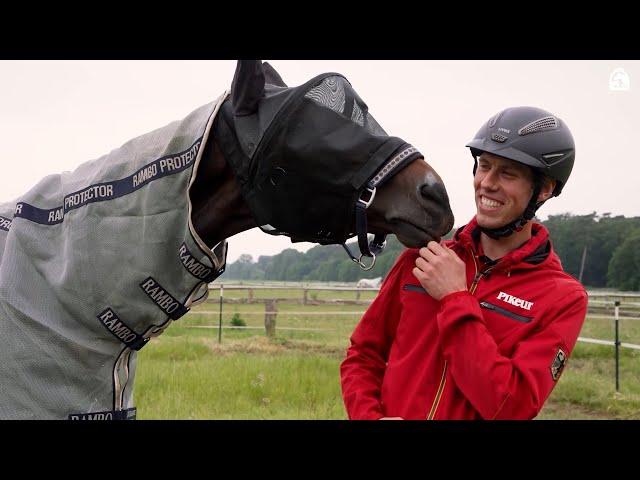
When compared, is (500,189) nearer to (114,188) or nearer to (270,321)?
(114,188)

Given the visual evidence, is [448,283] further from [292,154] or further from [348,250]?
[292,154]

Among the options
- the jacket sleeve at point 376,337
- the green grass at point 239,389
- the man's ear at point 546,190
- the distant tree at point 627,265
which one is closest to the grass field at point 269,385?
the green grass at point 239,389

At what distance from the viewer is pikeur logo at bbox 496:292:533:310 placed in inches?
84.2

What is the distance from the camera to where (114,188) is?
7.45 ft

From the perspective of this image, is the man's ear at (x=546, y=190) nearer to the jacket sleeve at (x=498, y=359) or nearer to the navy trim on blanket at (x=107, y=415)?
the jacket sleeve at (x=498, y=359)

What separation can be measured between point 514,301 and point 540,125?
87 cm

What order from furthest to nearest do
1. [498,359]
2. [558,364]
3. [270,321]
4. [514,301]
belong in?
1. [270,321]
2. [514,301]
3. [558,364]
4. [498,359]

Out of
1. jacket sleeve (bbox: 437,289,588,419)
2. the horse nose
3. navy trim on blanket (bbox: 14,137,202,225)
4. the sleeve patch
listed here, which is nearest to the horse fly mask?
the horse nose

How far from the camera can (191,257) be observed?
87.1 inches

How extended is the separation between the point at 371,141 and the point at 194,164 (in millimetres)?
742

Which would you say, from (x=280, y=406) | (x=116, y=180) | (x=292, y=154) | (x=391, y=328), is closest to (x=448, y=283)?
(x=391, y=328)

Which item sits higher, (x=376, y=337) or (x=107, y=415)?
(x=376, y=337)

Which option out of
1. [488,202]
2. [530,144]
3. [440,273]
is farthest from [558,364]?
[530,144]

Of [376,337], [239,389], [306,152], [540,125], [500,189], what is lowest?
[239,389]
